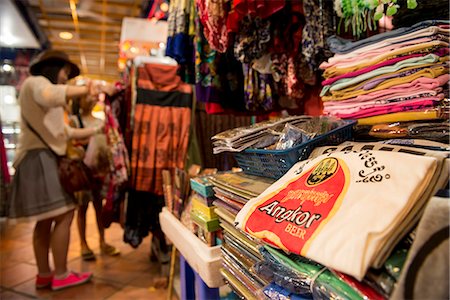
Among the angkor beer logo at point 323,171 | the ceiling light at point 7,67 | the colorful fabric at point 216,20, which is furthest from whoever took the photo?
the ceiling light at point 7,67

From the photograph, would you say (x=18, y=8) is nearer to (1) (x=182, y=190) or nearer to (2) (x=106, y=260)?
(2) (x=106, y=260)

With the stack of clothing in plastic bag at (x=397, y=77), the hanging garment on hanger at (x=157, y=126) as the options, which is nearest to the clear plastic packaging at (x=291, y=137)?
the stack of clothing in plastic bag at (x=397, y=77)

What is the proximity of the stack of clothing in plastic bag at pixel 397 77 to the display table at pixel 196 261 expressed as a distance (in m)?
0.58

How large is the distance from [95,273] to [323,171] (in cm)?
229

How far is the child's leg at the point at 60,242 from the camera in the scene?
A: 207cm

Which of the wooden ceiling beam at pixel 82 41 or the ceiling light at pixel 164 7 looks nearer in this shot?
the ceiling light at pixel 164 7

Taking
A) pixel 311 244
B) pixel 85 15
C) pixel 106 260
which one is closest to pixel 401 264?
pixel 311 244

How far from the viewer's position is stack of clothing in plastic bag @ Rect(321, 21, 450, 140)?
0.70 metres

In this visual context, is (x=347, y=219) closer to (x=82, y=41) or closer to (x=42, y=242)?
(x=42, y=242)

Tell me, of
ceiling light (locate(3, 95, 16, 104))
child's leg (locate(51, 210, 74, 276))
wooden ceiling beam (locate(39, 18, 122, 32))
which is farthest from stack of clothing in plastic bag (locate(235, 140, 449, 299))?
ceiling light (locate(3, 95, 16, 104))

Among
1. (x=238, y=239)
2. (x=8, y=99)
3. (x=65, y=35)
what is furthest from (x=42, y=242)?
(x=65, y=35)

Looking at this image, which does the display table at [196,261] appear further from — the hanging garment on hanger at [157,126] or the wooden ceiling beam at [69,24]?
the wooden ceiling beam at [69,24]

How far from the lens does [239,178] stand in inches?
35.1

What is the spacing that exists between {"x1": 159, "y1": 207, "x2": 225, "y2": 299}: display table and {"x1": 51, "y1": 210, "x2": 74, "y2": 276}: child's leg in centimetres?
112
